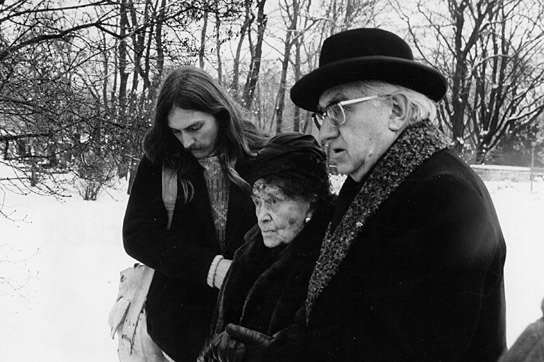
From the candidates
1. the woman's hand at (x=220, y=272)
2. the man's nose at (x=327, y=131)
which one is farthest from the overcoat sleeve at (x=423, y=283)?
the woman's hand at (x=220, y=272)

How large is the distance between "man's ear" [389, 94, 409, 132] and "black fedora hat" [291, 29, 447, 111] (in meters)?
0.04

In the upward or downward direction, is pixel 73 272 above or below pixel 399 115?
below

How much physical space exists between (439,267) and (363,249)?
0.73 feet

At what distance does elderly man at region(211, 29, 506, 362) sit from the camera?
1137mm

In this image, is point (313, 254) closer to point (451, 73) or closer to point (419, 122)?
point (419, 122)

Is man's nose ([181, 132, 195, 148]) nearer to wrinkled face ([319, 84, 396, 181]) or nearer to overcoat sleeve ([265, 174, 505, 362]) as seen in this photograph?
wrinkled face ([319, 84, 396, 181])

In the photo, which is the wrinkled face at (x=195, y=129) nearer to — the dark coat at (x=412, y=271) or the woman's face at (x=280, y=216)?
the woman's face at (x=280, y=216)

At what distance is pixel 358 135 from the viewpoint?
1354 millimetres

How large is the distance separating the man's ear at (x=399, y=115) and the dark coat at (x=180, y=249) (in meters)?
0.96

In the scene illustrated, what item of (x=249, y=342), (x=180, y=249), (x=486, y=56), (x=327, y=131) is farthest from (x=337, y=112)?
(x=486, y=56)

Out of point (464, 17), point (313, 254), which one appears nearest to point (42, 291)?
point (313, 254)

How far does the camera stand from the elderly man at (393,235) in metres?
1.14

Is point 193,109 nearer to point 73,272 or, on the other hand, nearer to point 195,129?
point 195,129

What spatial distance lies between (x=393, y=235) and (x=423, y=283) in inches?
5.8
